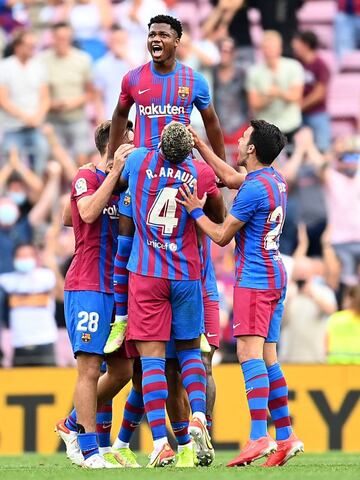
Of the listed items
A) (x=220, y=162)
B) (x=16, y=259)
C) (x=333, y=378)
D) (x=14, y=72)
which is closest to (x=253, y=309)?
(x=220, y=162)

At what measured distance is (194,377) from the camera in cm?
843

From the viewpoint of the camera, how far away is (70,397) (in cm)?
1312

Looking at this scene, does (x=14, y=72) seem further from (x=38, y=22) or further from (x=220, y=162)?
(x=220, y=162)

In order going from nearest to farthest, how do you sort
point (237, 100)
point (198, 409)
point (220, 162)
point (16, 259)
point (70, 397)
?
point (198, 409), point (220, 162), point (70, 397), point (16, 259), point (237, 100)

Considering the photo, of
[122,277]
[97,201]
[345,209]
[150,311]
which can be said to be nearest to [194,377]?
[150,311]

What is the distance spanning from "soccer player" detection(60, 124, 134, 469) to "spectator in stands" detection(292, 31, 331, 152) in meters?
6.55

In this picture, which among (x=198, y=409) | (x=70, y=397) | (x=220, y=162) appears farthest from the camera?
(x=70, y=397)

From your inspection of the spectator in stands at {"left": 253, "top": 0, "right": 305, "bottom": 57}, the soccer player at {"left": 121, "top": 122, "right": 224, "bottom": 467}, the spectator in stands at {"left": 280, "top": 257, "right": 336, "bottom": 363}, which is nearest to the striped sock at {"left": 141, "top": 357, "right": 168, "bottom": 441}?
the soccer player at {"left": 121, "top": 122, "right": 224, "bottom": 467}

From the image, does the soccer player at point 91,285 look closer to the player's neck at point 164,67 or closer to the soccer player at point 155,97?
the soccer player at point 155,97

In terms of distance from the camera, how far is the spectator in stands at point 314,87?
600 inches

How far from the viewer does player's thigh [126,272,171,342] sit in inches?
328

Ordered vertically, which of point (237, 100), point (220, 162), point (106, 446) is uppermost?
point (237, 100)

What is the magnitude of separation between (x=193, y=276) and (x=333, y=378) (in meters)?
5.06

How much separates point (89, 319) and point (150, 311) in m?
0.65
